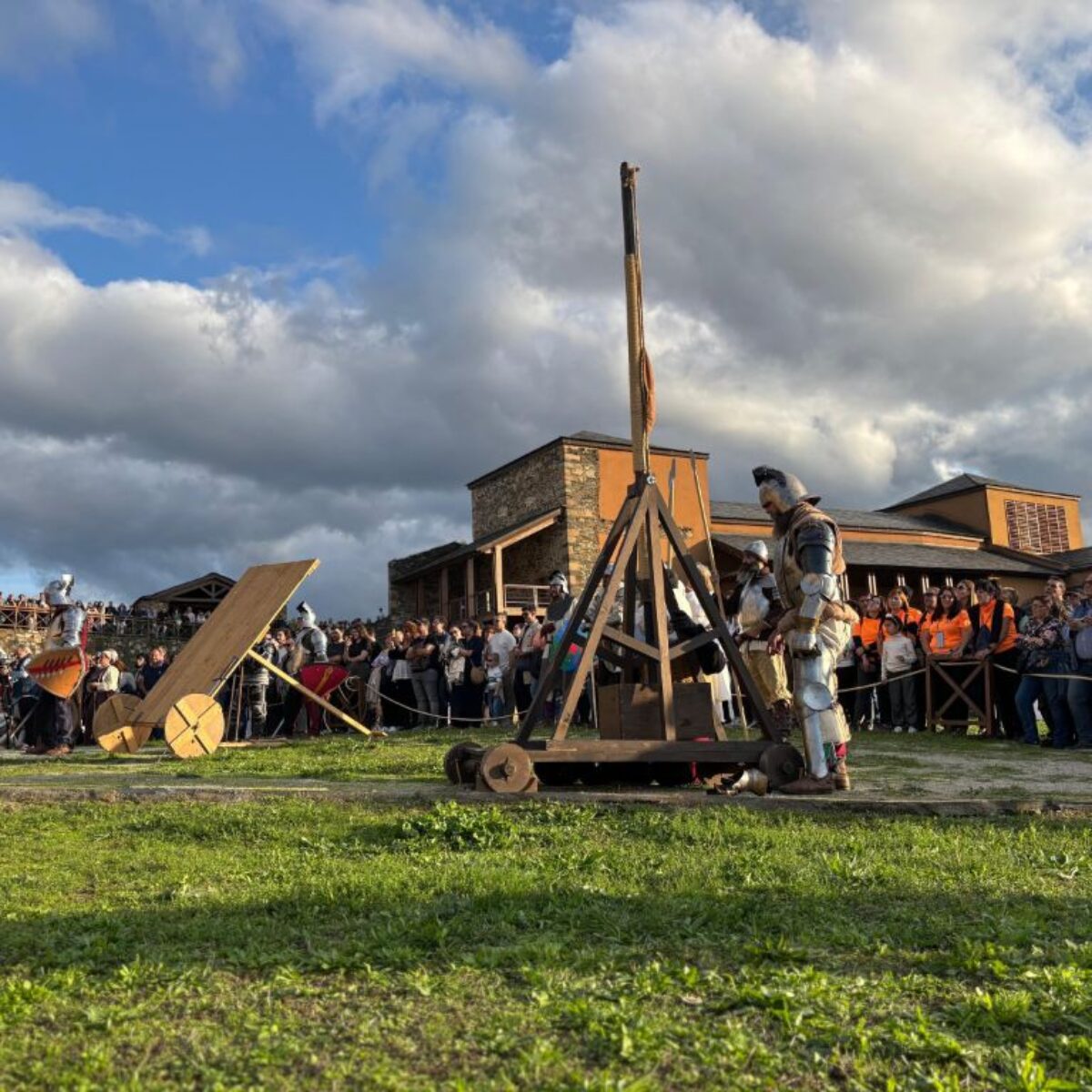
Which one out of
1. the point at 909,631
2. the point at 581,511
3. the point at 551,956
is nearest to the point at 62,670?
the point at 909,631

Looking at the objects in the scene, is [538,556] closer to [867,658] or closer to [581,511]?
[581,511]

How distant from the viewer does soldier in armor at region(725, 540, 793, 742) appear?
1041 cm

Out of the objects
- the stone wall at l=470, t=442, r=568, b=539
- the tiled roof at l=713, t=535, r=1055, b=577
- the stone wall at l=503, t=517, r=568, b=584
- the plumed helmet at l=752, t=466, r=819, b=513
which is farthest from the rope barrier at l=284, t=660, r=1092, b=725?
the stone wall at l=470, t=442, r=568, b=539

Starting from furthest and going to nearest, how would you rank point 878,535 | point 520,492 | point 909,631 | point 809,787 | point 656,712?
point 878,535 → point 520,492 → point 909,631 → point 656,712 → point 809,787

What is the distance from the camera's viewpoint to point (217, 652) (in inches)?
515

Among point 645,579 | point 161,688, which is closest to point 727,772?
point 645,579

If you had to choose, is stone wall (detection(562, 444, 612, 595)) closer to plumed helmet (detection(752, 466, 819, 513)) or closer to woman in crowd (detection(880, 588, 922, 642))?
woman in crowd (detection(880, 588, 922, 642))

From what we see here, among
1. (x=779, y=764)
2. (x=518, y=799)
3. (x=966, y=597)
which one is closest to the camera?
(x=518, y=799)

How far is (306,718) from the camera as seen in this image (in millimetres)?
16609

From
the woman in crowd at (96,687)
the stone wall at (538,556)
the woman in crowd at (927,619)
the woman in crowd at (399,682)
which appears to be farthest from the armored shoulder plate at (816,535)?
the stone wall at (538,556)

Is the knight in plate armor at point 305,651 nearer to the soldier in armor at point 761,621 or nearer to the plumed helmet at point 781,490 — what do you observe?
the soldier in armor at point 761,621

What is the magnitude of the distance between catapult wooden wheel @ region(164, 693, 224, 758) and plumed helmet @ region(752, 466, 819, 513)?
680 centimetres

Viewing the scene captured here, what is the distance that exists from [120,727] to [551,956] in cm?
1059

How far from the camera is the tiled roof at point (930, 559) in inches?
1436
